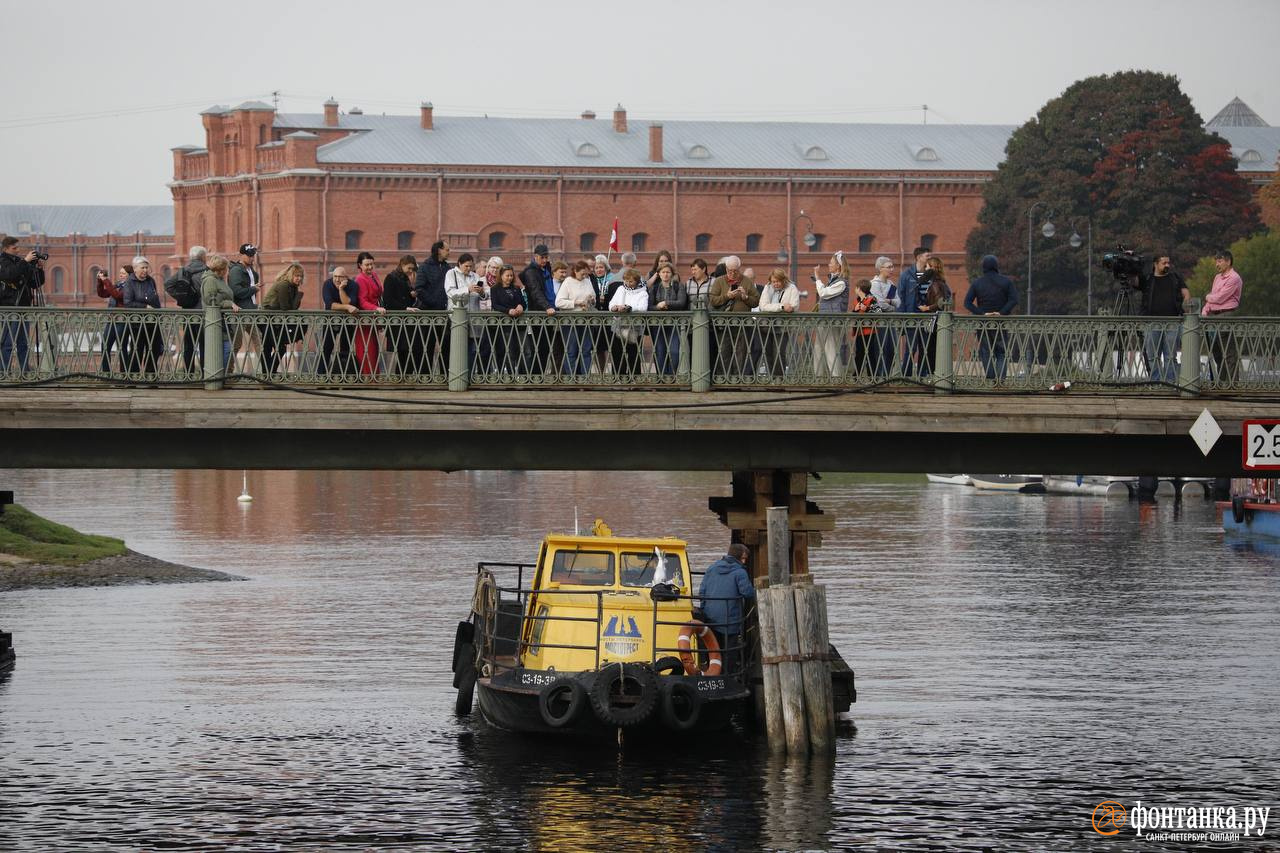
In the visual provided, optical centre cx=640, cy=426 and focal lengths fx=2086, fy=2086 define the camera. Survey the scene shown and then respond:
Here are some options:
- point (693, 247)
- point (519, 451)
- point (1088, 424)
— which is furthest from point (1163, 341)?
point (693, 247)

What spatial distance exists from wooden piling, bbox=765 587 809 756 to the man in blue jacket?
3760 mm

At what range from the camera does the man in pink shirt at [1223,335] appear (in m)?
23.2

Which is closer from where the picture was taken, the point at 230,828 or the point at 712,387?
the point at 230,828

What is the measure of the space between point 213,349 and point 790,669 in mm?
7273

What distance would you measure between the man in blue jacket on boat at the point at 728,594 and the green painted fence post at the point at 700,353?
2004 mm

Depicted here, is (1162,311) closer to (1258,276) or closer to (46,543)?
(46,543)

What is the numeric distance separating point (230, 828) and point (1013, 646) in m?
17.7

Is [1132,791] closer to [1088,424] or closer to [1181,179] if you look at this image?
[1088,424]

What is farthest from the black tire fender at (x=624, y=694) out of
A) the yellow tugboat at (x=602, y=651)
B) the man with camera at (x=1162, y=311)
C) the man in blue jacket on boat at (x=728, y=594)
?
the man with camera at (x=1162, y=311)

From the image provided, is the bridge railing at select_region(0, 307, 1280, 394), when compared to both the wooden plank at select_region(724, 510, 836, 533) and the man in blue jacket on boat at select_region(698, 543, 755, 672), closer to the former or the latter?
the wooden plank at select_region(724, 510, 836, 533)

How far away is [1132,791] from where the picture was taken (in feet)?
73.2

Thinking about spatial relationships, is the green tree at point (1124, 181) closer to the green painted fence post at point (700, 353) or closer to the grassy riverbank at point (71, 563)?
the grassy riverbank at point (71, 563)

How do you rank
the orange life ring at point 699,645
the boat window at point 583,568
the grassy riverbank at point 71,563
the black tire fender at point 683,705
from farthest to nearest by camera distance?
the grassy riverbank at point 71,563
the boat window at point 583,568
the orange life ring at point 699,645
the black tire fender at point 683,705

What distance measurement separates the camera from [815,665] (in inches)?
870
